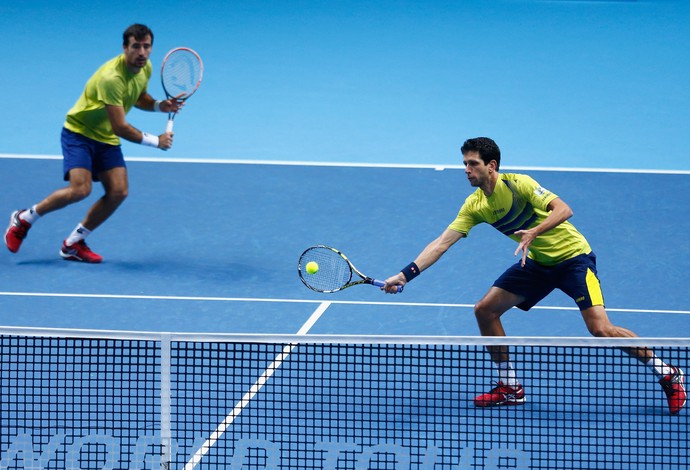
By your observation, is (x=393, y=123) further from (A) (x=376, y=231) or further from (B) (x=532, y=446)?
(B) (x=532, y=446)

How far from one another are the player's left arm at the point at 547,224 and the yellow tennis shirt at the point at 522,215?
0.47 ft

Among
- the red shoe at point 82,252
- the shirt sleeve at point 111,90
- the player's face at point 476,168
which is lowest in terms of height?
the red shoe at point 82,252

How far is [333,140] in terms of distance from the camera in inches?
583

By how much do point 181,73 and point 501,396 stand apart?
4.97 meters

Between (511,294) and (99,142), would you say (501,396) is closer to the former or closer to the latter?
(511,294)

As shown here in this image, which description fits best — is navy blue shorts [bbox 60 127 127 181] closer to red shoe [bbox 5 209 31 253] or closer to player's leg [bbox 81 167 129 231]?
player's leg [bbox 81 167 129 231]

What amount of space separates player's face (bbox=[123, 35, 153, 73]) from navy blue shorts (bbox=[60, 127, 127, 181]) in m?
0.76

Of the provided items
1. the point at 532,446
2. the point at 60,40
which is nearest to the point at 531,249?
the point at 532,446

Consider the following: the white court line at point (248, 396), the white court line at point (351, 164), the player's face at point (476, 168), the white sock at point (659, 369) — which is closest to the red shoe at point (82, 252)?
the white court line at point (248, 396)

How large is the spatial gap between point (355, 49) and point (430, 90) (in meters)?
2.38

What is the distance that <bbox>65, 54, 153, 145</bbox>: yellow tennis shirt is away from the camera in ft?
33.2

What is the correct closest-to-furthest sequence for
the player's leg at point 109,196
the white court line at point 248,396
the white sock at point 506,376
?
1. the white court line at point 248,396
2. the white sock at point 506,376
3. the player's leg at point 109,196

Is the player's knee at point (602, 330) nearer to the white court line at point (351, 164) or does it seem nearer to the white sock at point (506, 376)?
the white sock at point (506, 376)

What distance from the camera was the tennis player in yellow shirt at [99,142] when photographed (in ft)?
33.2
